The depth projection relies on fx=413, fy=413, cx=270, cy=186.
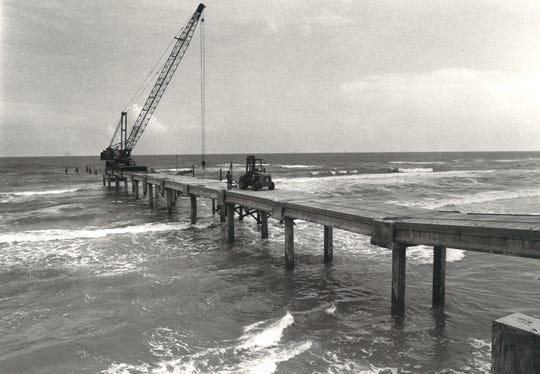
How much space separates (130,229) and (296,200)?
48.5 ft

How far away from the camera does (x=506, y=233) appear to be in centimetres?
995

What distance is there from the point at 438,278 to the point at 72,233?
920 inches

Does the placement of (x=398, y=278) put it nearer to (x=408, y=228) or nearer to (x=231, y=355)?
(x=408, y=228)

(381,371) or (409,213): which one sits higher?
(409,213)

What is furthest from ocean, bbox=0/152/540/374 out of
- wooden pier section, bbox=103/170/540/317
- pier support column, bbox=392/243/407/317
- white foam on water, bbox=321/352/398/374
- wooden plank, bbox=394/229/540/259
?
wooden plank, bbox=394/229/540/259

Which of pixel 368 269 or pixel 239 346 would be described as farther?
pixel 368 269

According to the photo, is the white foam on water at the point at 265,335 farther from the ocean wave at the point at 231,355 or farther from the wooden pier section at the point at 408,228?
the wooden pier section at the point at 408,228

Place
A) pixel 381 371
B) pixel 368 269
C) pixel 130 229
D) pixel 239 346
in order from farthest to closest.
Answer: pixel 130 229
pixel 368 269
pixel 239 346
pixel 381 371

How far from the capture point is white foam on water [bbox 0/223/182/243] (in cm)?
2609

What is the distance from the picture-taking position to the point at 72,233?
27.6 m

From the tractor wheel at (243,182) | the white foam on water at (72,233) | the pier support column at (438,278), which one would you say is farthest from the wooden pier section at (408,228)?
the white foam on water at (72,233)

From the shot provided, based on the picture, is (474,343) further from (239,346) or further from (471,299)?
(239,346)

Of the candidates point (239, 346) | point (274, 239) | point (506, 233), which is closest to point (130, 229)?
point (274, 239)

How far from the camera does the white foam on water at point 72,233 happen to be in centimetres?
2609
